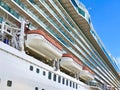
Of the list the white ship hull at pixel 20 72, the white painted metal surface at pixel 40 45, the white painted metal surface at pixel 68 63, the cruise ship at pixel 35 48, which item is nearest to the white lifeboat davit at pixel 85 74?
the cruise ship at pixel 35 48

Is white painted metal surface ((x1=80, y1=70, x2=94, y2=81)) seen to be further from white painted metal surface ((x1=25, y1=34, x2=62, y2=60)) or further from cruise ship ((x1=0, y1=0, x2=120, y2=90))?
white painted metal surface ((x1=25, y1=34, x2=62, y2=60))

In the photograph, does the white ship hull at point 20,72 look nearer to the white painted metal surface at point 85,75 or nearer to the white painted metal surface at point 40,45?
the white painted metal surface at point 40,45

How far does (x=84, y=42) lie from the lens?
38.6m

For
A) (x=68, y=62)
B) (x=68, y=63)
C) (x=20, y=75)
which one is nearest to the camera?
(x=20, y=75)

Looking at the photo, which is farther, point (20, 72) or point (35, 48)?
point (35, 48)

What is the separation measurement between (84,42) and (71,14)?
20.0 feet

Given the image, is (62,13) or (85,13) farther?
(85,13)

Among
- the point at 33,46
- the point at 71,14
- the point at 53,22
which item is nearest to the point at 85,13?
the point at 71,14

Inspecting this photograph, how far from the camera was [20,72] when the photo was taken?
1252 centimetres

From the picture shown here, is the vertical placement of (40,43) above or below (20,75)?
above

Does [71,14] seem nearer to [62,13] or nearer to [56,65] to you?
[62,13]

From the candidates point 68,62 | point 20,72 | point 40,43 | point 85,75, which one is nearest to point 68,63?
point 68,62

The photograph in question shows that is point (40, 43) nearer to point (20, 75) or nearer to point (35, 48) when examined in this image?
point (35, 48)

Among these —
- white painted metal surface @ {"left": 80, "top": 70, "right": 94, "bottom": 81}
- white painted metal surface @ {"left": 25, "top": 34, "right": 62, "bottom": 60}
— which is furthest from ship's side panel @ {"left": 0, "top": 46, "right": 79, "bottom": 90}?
white painted metal surface @ {"left": 80, "top": 70, "right": 94, "bottom": 81}
